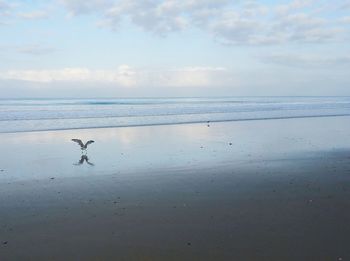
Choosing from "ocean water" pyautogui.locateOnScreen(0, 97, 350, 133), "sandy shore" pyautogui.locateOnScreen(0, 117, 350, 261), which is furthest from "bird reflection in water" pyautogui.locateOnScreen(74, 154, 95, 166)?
"ocean water" pyautogui.locateOnScreen(0, 97, 350, 133)

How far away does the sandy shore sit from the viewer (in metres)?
7.71

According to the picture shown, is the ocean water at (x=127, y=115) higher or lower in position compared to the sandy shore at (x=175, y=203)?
higher

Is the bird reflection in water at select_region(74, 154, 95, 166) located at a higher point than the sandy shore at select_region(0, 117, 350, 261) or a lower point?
higher

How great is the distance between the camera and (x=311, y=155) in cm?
1769

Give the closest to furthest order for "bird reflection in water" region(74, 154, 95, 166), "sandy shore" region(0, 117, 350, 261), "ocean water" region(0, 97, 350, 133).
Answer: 1. "sandy shore" region(0, 117, 350, 261)
2. "bird reflection in water" region(74, 154, 95, 166)
3. "ocean water" region(0, 97, 350, 133)

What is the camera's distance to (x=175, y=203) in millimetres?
10438

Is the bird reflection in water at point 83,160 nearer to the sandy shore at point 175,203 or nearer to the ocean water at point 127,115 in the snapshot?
the sandy shore at point 175,203

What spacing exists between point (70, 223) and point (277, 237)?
4.41m

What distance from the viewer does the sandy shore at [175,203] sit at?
7.71 metres

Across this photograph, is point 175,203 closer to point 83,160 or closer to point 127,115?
point 83,160

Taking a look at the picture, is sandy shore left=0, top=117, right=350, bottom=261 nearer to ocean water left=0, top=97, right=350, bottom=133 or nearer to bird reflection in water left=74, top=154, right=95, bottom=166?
bird reflection in water left=74, top=154, right=95, bottom=166

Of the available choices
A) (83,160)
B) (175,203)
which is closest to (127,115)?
(83,160)

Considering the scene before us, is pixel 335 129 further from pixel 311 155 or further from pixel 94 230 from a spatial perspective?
pixel 94 230

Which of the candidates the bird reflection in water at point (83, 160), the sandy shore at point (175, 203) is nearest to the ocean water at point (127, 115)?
the bird reflection in water at point (83, 160)
